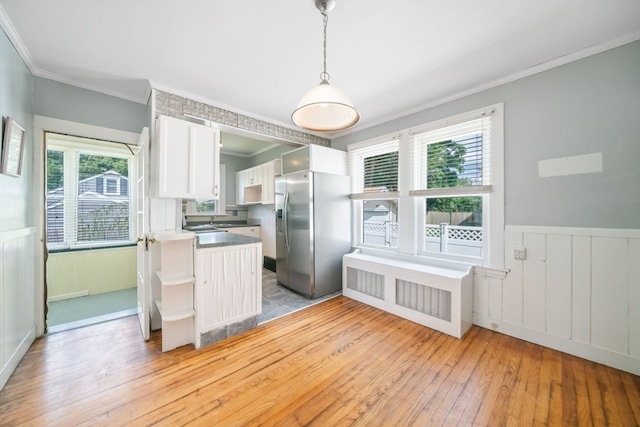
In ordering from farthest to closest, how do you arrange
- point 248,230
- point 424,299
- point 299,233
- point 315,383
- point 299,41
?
point 248,230 < point 299,233 < point 424,299 < point 299,41 < point 315,383

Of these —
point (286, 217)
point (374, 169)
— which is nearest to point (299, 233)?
point (286, 217)

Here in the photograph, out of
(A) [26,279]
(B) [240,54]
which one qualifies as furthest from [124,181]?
(B) [240,54]

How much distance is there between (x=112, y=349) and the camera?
216cm

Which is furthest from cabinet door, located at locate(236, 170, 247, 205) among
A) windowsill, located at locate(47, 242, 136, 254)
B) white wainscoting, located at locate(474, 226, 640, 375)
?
white wainscoting, located at locate(474, 226, 640, 375)

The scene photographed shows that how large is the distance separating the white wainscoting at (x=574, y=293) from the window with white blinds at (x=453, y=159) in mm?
640

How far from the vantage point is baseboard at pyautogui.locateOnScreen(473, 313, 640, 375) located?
6.11 ft

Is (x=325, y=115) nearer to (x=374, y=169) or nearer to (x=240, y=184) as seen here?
(x=374, y=169)

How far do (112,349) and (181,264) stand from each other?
Result: 0.94 m

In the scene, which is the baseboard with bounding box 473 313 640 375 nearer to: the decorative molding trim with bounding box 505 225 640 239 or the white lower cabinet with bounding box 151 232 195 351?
the decorative molding trim with bounding box 505 225 640 239

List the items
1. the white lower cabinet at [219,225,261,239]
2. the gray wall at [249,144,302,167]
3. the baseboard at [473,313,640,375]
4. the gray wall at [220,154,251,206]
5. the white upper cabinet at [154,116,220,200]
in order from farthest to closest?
the gray wall at [220,154,251,206] → the white lower cabinet at [219,225,261,239] → the gray wall at [249,144,302,167] → the white upper cabinet at [154,116,220,200] → the baseboard at [473,313,640,375]

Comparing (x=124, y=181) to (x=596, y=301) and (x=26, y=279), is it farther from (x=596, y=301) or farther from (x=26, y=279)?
(x=596, y=301)

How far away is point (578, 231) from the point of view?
2.06m

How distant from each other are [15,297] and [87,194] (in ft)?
8.25

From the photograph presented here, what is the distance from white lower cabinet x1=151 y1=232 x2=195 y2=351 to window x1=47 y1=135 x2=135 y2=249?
8.44 ft
